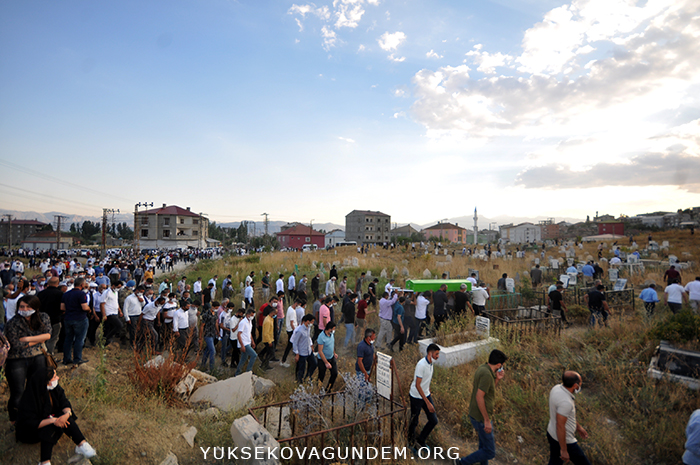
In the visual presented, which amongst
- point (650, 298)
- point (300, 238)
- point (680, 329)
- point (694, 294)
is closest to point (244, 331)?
Answer: point (680, 329)

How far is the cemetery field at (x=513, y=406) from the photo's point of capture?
4.76 m

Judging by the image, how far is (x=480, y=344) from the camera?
830cm

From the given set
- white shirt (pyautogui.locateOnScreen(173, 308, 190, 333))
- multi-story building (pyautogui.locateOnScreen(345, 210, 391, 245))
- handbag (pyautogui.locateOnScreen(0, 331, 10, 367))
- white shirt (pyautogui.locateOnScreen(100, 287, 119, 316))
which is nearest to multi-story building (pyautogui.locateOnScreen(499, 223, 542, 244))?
multi-story building (pyautogui.locateOnScreen(345, 210, 391, 245))

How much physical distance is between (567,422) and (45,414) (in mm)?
6129

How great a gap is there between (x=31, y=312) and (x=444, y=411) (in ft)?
22.3

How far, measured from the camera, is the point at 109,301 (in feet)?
28.7

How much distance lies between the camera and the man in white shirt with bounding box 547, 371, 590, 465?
159 inches

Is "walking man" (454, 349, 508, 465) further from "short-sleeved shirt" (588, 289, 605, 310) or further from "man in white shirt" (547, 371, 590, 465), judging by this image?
"short-sleeved shirt" (588, 289, 605, 310)

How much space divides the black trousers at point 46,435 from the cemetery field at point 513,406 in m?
0.17

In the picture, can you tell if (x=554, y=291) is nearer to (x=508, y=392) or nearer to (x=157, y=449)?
(x=508, y=392)

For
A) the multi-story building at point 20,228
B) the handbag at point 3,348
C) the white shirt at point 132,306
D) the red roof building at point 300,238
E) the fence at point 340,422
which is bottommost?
the fence at point 340,422

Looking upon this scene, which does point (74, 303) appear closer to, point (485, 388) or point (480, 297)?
point (485, 388)

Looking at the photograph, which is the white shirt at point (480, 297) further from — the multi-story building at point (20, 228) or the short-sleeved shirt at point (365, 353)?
the multi-story building at point (20, 228)

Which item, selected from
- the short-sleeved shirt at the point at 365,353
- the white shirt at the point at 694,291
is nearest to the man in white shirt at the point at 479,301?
the white shirt at the point at 694,291
